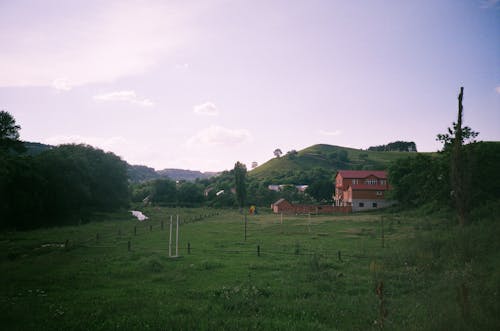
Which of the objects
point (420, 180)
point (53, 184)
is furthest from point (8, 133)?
point (420, 180)

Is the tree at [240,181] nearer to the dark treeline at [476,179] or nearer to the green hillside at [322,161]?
the dark treeline at [476,179]

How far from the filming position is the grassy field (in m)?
9.85

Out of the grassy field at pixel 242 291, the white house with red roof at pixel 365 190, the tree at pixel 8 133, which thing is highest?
A: the tree at pixel 8 133

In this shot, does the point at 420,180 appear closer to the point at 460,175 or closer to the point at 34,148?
the point at 460,175

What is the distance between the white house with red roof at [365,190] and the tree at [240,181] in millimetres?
25726

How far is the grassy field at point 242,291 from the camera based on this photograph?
9.85 m

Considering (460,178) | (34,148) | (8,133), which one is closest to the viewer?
(460,178)

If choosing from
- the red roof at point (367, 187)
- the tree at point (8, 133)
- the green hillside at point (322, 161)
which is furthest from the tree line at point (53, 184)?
the green hillside at point (322, 161)

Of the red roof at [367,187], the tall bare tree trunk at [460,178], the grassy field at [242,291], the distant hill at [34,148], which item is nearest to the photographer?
the grassy field at [242,291]

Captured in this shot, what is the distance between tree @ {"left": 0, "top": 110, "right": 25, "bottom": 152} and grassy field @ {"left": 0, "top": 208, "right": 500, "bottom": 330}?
105 ft

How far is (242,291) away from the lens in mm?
13062

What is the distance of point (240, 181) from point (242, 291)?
2952 inches

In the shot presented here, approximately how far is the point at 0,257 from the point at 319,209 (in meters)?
61.5

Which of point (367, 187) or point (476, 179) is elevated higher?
point (476, 179)
